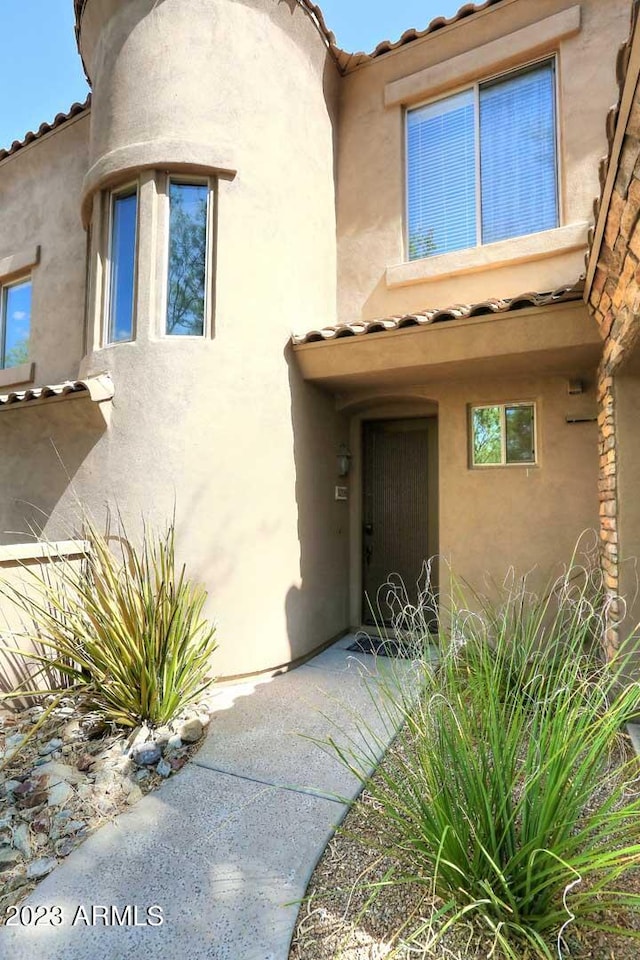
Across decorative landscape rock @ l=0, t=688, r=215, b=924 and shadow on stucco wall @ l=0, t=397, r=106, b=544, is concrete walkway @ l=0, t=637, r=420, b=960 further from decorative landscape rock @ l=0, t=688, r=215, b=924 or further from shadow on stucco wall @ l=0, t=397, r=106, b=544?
shadow on stucco wall @ l=0, t=397, r=106, b=544

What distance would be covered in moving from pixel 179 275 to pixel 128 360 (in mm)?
1409

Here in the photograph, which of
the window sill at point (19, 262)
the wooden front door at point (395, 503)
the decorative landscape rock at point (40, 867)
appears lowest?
the decorative landscape rock at point (40, 867)

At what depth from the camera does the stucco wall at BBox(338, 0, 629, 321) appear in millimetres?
6527

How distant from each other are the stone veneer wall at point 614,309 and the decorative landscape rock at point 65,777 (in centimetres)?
440

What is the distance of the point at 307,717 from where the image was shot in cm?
529

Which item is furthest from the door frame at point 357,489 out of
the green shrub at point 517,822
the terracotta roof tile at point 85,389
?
the green shrub at point 517,822

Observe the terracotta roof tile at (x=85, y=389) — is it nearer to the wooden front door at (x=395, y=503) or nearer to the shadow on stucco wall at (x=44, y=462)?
the shadow on stucco wall at (x=44, y=462)

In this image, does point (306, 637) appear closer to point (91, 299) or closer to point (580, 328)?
point (580, 328)

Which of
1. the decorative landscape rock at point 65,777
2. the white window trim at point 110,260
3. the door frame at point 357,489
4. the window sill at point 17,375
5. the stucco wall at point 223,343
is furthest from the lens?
the window sill at point 17,375

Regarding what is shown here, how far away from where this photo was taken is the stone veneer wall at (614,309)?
3109mm

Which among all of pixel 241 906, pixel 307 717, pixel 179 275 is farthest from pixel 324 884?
pixel 179 275

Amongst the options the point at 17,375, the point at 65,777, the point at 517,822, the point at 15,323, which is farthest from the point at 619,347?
the point at 15,323

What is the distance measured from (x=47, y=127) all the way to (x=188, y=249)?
Answer: 5973 mm

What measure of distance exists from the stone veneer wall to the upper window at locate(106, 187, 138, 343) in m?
5.83
